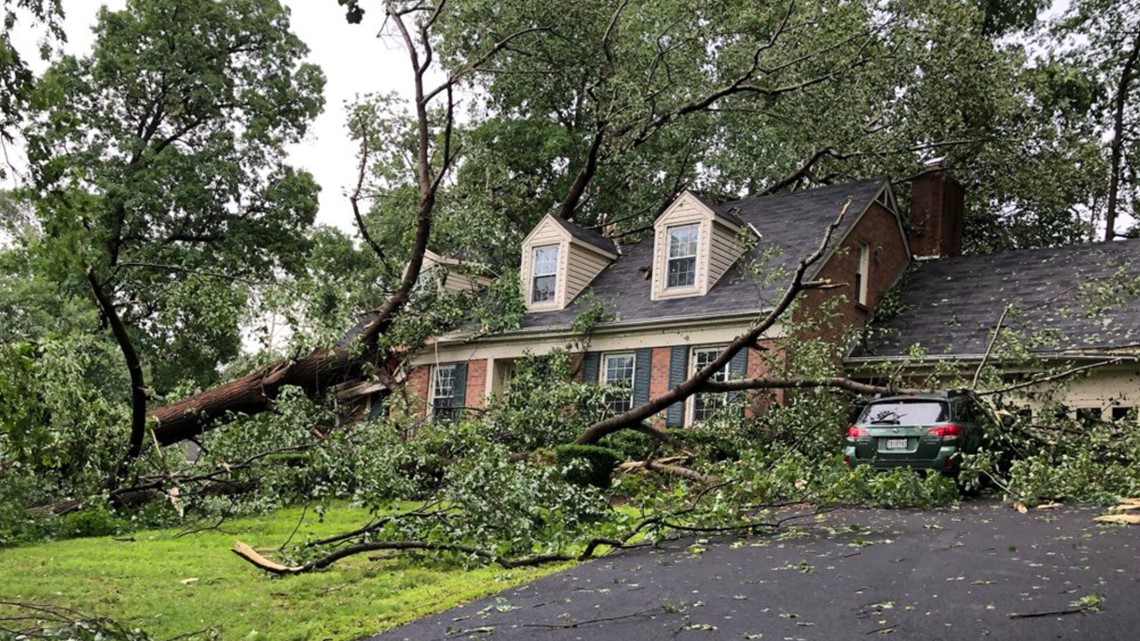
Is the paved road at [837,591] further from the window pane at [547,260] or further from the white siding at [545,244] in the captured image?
the window pane at [547,260]

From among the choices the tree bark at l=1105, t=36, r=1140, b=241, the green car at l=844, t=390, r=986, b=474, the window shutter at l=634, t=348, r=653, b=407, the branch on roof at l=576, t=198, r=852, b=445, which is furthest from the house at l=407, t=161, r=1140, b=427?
the tree bark at l=1105, t=36, r=1140, b=241

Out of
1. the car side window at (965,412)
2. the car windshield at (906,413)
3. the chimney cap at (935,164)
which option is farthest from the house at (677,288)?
the car side window at (965,412)

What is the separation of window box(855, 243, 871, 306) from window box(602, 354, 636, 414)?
452 centimetres

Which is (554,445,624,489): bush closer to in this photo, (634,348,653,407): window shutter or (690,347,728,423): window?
(690,347,728,423): window

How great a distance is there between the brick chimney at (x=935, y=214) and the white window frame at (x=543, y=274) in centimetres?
776

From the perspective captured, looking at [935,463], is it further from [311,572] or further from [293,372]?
[293,372]

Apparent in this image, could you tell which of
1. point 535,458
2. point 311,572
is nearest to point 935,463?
point 535,458

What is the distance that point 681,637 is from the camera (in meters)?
5.39

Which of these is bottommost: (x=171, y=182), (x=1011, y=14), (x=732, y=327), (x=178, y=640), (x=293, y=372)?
(x=178, y=640)

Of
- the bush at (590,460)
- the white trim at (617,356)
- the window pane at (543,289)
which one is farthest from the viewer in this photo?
the window pane at (543,289)

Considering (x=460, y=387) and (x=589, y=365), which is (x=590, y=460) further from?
(x=460, y=387)

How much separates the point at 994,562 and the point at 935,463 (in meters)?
5.35

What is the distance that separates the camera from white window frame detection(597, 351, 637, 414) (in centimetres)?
1861

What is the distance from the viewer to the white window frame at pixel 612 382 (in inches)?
733
